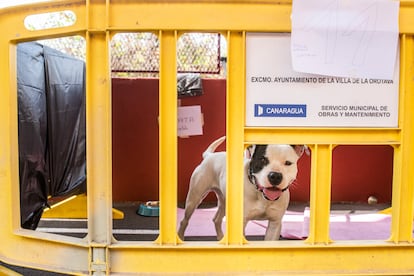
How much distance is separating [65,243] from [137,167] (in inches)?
127

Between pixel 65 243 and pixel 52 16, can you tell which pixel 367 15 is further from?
pixel 65 243

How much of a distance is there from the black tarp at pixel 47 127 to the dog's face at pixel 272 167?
5.30 feet

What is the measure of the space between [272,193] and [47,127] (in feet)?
6.38

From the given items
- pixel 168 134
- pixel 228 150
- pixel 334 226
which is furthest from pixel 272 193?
pixel 334 226

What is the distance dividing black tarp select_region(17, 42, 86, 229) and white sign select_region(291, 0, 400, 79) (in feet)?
6.63

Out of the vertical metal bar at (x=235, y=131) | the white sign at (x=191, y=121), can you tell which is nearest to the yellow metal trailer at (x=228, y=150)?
the vertical metal bar at (x=235, y=131)

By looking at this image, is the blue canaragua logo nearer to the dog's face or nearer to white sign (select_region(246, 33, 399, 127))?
white sign (select_region(246, 33, 399, 127))

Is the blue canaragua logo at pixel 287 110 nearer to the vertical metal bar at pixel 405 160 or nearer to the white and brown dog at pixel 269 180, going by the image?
the vertical metal bar at pixel 405 160

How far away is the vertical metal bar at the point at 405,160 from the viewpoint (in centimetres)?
207

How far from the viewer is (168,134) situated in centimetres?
210

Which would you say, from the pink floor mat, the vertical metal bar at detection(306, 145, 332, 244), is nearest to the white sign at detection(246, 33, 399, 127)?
the vertical metal bar at detection(306, 145, 332, 244)

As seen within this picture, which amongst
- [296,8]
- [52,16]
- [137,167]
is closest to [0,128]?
[52,16]

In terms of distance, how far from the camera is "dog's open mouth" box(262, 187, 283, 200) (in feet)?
9.70

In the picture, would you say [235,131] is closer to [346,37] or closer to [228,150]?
[228,150]
